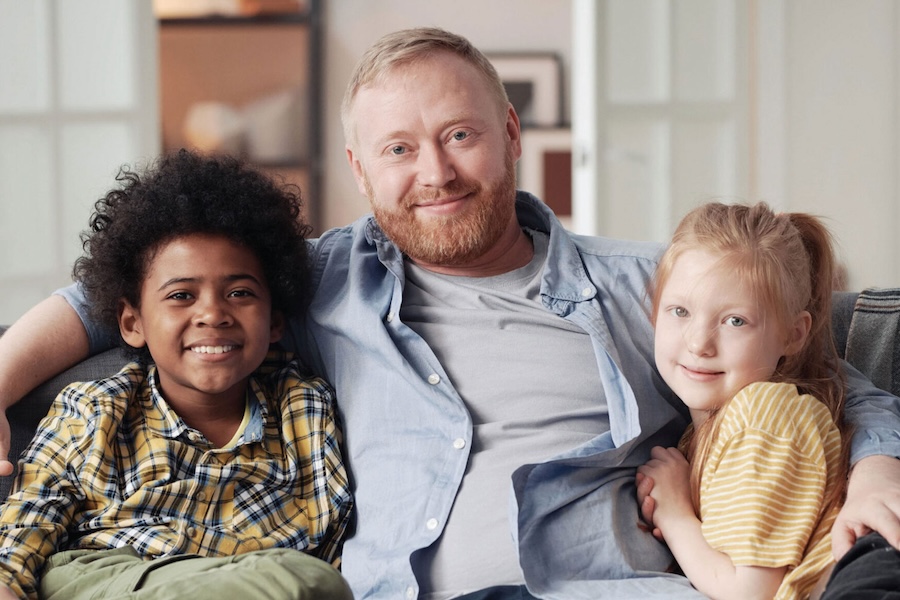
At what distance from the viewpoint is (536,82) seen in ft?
16.7

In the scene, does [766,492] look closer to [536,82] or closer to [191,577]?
[191,577]

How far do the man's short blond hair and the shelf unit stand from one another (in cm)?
334

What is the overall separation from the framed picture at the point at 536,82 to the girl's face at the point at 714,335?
12.0 feet

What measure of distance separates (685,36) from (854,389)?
2398 millimetres

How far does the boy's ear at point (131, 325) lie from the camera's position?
1675 mm

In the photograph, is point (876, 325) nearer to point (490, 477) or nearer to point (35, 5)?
point (490, 477)

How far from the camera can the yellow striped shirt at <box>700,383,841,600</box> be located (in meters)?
1.33

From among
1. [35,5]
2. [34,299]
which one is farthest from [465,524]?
[35,5]

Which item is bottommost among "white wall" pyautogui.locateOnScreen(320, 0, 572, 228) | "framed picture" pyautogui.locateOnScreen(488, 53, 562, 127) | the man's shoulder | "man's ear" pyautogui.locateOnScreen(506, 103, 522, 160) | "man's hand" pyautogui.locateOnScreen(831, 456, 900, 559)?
"man's hand" pyautogui.locateOnScreen(831, 456, 900, 559)

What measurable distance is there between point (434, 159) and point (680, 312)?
1.66 feet

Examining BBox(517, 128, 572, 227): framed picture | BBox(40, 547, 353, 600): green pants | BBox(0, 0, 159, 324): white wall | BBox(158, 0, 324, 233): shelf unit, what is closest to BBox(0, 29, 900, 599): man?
BBox(40, 547, 353, 600): green pants

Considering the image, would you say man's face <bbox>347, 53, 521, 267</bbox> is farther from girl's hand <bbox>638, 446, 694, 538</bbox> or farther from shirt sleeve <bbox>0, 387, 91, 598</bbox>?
shirt sleeve <bbox>0, 387, 91, 598</bbox>

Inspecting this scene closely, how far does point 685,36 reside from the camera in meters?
3.72

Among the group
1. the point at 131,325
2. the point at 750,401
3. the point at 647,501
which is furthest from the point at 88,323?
the point at 750,401
